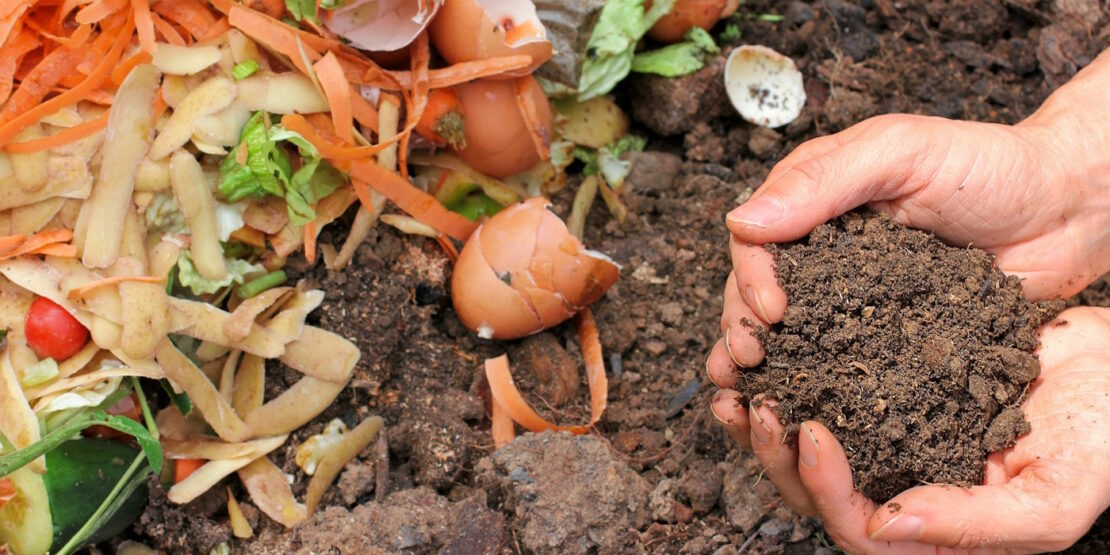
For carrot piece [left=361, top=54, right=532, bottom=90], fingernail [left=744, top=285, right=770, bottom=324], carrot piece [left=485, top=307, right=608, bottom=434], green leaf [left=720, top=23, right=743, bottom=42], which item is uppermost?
carrot piece [left=361, top=54, right=532, bottom=90]

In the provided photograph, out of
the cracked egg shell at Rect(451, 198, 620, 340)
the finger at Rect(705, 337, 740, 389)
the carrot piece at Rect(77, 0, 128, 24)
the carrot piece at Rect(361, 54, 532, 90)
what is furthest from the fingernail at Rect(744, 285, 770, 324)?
the carrot piece at Rect(77, 0, 128, 24)

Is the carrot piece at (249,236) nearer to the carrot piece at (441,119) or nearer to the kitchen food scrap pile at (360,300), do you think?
the kitchen food scrap pile at (360,300)

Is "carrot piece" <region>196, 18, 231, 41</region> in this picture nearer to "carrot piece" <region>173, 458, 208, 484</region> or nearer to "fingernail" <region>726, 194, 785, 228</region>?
"carrot piece" <region>173, 458, 208, 484</region>

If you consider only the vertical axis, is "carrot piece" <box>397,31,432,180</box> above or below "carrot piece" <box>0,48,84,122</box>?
below

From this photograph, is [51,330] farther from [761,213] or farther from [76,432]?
[761,213]

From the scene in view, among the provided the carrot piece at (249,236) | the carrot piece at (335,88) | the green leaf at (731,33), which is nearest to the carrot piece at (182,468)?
the carrot piece at (249,236)

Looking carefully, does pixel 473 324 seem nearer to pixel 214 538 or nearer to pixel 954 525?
pixel 214 538

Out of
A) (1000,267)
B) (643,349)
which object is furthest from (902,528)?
(643,349)
